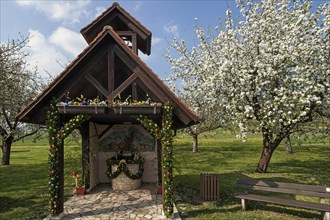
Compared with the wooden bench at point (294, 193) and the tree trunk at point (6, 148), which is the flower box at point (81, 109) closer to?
the wooden bench at point (294, 193)

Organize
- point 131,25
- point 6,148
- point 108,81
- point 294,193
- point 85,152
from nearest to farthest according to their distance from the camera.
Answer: point 294,193
point 108,81
point 131,25
point 85,152
point 6,148

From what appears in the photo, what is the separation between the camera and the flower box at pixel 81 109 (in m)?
7.68

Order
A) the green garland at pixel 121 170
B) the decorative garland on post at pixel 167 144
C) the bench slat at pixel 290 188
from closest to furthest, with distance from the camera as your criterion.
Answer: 1. the bench slat at pixel 290 188
2. the decorative garland on post at pixel 167 144
3. the green garland at pixel 121 170

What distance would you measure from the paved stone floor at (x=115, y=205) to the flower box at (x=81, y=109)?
3316 millimetres

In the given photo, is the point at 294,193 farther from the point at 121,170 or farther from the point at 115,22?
the point at 115,22

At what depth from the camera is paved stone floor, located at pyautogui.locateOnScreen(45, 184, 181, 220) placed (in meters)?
7.87

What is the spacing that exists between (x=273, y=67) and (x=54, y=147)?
1065 cm

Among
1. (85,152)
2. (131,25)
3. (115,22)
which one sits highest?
(115,22)

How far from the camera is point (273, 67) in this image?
12.4 meters

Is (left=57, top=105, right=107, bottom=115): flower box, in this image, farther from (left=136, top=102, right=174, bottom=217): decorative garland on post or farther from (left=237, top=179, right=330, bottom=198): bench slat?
(left=237, top=179, right=330, bottom=198): bench slat

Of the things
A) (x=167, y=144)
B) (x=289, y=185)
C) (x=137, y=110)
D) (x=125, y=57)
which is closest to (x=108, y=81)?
(x=125, y=57)

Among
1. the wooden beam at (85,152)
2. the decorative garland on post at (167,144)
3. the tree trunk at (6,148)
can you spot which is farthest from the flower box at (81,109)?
the tree trunk at (6,148)

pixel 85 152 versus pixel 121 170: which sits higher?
pixel 85 152

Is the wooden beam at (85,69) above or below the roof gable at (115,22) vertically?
below
